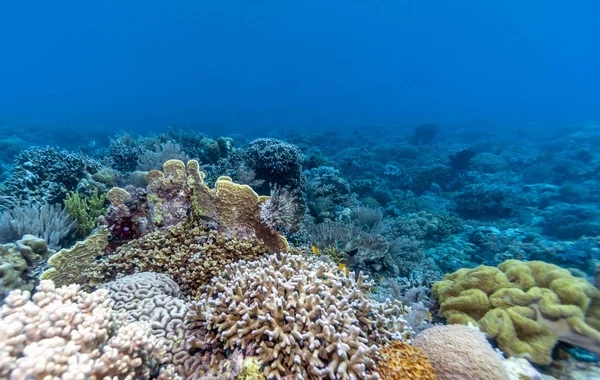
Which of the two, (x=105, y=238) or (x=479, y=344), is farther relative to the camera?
(x=105, y=238)

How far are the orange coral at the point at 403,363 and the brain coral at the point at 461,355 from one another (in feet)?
0.48

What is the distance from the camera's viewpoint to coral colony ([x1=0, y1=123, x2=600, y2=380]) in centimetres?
223

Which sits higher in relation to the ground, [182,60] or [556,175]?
[182,60]

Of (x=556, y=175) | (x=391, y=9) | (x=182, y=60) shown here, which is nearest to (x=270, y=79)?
(x=182, y=60)

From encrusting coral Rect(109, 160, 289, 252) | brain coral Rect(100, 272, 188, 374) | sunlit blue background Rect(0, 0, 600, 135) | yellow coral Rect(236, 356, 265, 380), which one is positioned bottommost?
yellow coral Rect(236, 356, 265, 380)

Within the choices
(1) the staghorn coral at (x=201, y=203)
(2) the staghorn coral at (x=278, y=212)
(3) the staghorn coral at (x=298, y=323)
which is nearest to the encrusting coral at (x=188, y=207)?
(1) the staghorn coral at (x=201, y=203)

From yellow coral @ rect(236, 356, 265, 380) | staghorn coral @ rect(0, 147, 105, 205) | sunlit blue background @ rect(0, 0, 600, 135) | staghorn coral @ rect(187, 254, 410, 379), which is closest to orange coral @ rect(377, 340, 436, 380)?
staghorn coral @ rect(187, 254, 410, 379)

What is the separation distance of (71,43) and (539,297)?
600 feet

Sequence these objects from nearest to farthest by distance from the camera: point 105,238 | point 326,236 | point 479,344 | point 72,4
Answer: point 479,344 < point 105,238 < point 326,236 < point 72,4

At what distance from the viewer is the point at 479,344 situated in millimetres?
2836

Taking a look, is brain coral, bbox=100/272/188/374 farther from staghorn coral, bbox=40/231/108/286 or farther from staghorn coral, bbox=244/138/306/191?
staghorn coral, bbox=244/138/306/191

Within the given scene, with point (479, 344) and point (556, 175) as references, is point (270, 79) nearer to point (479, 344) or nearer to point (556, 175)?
point (556, 175)

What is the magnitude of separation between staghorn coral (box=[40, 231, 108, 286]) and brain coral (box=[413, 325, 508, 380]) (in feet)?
16.4

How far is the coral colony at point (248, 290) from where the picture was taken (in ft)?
7.30
